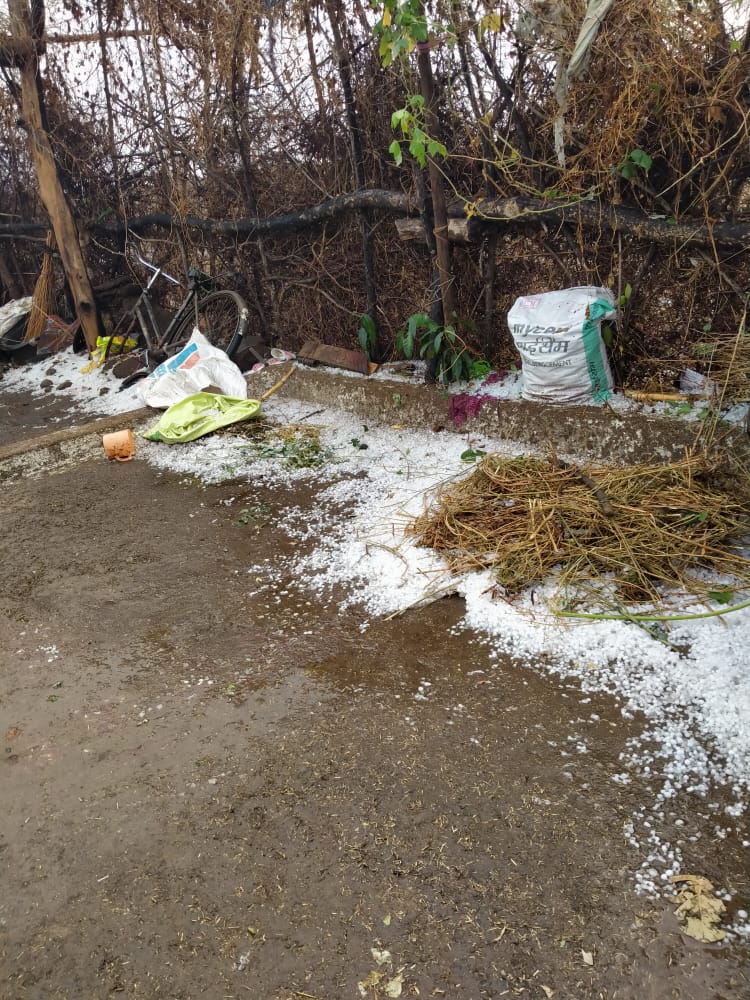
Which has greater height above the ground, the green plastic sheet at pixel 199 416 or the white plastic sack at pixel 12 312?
the white plastic sack at pixel 12 312

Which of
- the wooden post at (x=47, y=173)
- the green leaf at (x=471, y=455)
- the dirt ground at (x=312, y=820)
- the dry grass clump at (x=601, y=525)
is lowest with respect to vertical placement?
the dirt ground at (x=312, y=820)

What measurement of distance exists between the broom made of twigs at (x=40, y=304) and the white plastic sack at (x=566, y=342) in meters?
6.59

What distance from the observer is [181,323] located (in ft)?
21.7

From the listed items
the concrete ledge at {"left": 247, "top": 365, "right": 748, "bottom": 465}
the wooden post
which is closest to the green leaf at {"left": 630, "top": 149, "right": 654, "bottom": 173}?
the concrete ledge at {"left": 247, "top": 365, "right": 748, "bottom": 465}

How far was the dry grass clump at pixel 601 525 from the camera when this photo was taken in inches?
104

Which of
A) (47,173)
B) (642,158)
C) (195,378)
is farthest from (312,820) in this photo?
(47,173)

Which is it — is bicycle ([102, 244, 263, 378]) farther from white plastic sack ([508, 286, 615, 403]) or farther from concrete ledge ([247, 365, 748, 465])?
white plastic sack ([508, 286, 615, 403])

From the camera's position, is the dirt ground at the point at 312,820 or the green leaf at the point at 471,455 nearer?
the dirt ground at the point at 312,820

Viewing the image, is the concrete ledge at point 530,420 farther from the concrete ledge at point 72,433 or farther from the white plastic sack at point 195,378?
the concrete ledge at point 72,433

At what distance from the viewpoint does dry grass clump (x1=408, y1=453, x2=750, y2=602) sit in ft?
8.71

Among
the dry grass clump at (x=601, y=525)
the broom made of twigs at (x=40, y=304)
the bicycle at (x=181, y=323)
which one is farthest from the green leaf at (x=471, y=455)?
the broom made of twigs at (x=40, y=304)

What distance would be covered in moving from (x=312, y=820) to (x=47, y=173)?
7681 mm

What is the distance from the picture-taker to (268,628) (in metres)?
2.68

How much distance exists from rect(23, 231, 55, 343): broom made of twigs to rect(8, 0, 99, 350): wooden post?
34.3 inches
